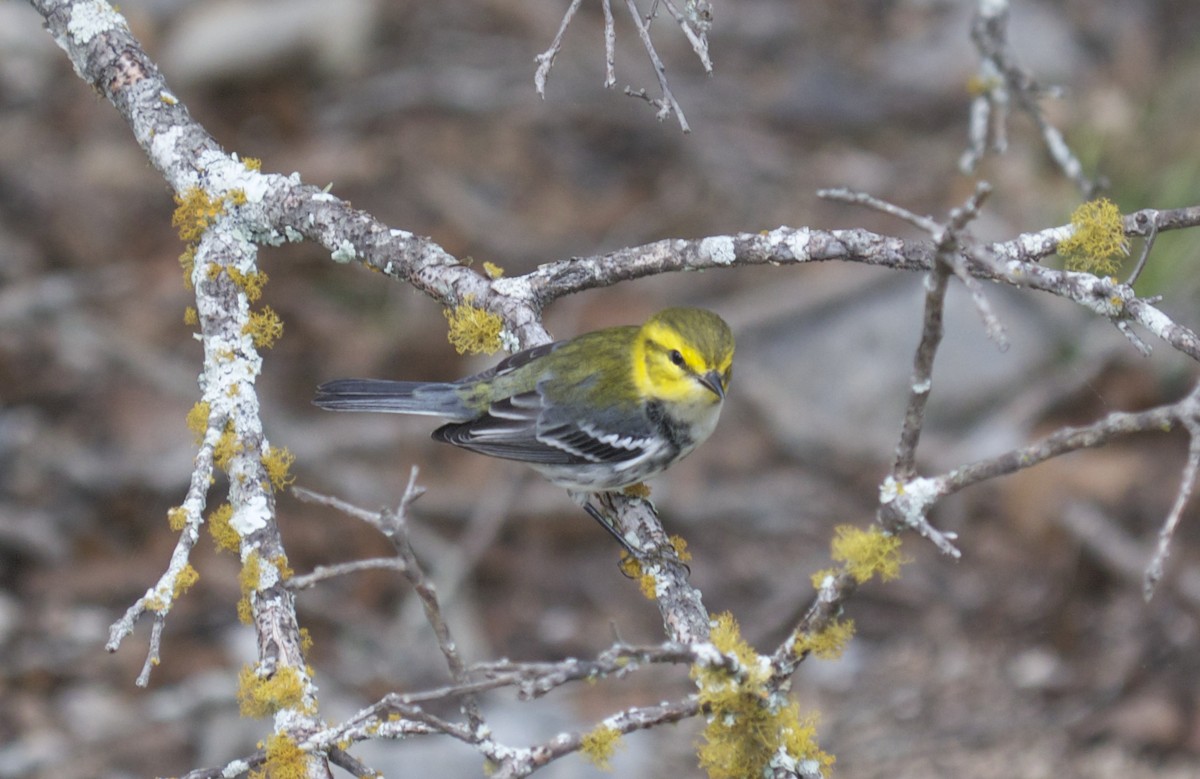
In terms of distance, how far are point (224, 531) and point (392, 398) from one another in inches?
63.1

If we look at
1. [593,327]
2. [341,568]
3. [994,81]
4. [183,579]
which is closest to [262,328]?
[183,579]

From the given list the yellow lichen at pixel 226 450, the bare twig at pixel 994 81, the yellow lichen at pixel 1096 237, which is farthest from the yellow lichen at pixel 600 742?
the yellow lichen at pixel 1096 237

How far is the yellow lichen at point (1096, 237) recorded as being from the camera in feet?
9.96

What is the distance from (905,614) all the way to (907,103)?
4.85 m

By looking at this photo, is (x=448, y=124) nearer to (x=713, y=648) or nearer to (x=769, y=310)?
(x=769, y=310)

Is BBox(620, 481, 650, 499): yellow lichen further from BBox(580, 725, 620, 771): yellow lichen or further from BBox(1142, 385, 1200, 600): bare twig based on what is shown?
BBox(1142, 385, 1200, 600): bare twig

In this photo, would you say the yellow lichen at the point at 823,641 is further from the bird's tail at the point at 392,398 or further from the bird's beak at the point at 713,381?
the bird's tail at the point at 392,398

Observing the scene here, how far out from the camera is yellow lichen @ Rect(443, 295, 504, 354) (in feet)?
11.5

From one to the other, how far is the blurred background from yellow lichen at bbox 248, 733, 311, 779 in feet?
10.1

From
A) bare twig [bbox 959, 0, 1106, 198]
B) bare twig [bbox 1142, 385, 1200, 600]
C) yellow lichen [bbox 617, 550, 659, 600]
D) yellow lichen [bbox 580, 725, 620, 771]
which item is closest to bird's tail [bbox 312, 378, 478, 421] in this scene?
yellow lichen [bbox 617, 550, 659, 600]

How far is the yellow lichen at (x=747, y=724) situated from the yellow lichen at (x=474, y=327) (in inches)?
54.8

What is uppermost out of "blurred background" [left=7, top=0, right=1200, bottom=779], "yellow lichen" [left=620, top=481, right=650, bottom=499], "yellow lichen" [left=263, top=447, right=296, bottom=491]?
"blurred background" [left=7, top=0, right=1200, bottom=779]

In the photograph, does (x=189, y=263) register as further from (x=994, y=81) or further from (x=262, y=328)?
(x=994, y=81)

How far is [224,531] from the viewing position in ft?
9.13
